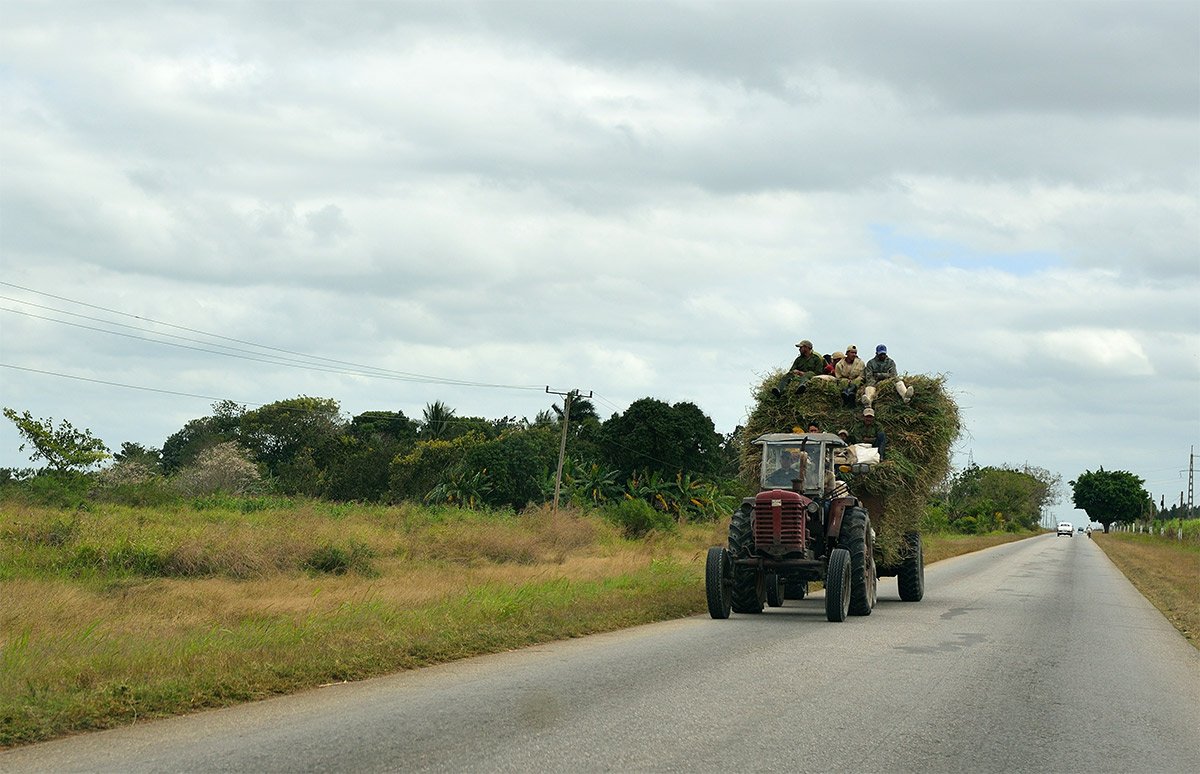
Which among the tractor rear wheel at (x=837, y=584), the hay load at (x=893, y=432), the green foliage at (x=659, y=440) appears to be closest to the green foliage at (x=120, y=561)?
the hay load at (x=893, y=432)

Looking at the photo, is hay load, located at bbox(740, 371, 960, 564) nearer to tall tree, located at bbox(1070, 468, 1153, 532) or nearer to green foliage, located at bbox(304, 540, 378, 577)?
green foliage, located at bbox(304, 540, 378, 577)

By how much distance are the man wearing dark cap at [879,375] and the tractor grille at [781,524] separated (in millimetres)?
3381

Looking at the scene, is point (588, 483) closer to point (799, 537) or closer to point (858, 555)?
point (858, 555)

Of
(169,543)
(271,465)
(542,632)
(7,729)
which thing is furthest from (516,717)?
(271,465)

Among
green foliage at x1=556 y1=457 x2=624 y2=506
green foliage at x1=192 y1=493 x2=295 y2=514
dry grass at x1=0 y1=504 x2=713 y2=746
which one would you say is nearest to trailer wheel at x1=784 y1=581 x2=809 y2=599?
dry grass at x1=0 y1=504 x2=713 y2=746

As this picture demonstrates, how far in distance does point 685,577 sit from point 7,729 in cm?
1803

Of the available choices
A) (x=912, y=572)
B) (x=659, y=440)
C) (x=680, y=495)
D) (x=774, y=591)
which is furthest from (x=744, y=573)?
(x=659, y=440)

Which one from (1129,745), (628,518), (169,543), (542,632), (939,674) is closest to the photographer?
(1129,745)

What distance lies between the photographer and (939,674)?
11844 mm

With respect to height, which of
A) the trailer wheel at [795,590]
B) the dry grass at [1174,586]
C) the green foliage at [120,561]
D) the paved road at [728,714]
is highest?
the dry grass at [1174,586]

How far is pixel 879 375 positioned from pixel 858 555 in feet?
13.2

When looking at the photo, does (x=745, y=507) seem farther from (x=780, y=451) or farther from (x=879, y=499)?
(x=879, y=499)

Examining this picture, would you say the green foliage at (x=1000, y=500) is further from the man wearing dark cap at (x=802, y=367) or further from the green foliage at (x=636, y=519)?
the man wearing dark cap at (x=802, y=367)

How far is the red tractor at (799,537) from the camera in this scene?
679 inches
